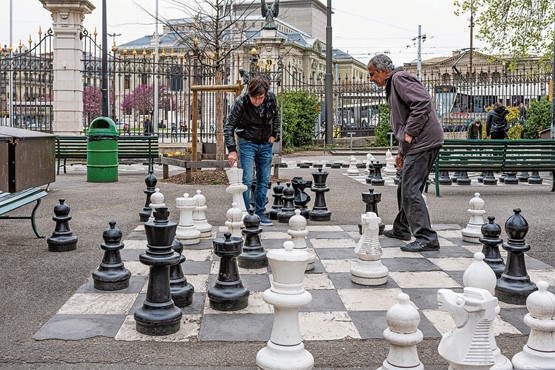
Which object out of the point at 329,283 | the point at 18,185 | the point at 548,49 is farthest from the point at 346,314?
the point at 548,49

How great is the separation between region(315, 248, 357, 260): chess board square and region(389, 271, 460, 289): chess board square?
67cm

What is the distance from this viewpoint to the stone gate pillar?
18.1 m

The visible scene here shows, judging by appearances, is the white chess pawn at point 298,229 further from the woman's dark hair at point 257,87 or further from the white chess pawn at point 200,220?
the woman's dark hair at point 257,87

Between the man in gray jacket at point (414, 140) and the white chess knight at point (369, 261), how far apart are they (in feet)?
3.84

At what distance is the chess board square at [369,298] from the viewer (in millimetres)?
4211

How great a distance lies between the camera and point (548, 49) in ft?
65.9

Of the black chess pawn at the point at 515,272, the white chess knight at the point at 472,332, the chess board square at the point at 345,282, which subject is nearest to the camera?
the white chess knight at the point at 472,332

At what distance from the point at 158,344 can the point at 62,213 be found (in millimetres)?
2799

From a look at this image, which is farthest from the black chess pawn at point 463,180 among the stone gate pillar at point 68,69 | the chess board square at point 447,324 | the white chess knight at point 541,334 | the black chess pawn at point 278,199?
the stone gate pillar at point 68,69

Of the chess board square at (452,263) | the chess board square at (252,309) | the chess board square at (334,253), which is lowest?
the chess board square at (252,309)

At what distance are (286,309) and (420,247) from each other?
3.11 m

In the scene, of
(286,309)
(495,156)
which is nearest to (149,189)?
(286,309)

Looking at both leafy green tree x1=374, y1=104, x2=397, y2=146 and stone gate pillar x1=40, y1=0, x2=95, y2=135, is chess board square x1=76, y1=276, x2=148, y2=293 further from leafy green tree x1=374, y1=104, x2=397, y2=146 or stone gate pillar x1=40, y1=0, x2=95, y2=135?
leafy green tree x1=374, y1=104, x2=397, y2=146

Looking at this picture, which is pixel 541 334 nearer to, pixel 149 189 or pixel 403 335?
pixel 403 335
